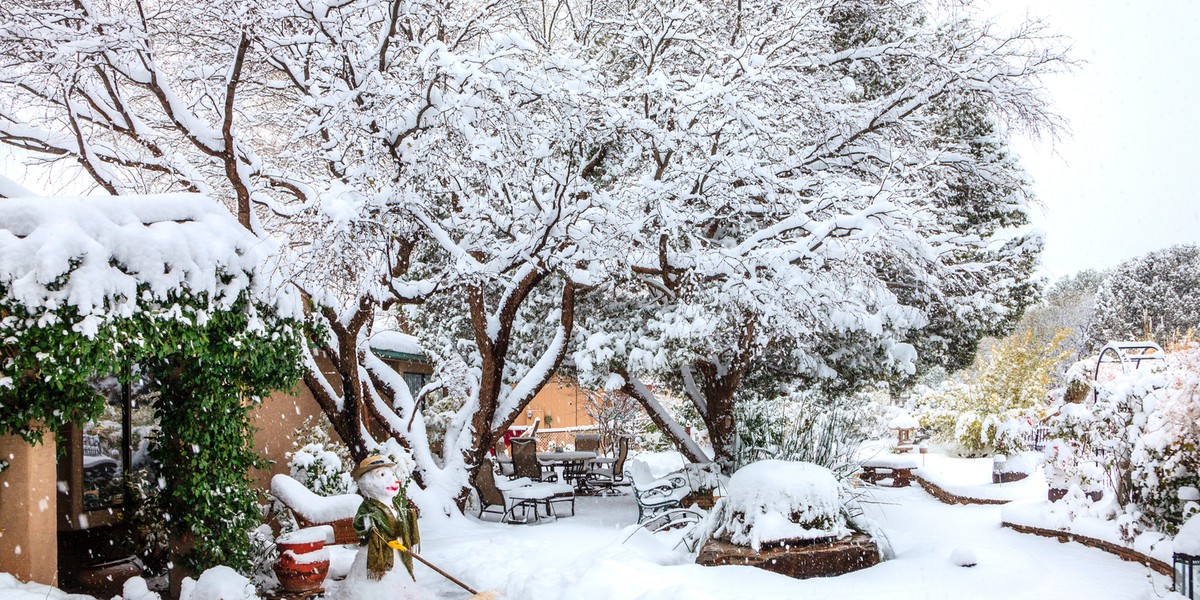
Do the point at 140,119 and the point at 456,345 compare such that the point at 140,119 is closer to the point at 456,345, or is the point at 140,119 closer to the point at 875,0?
the point at 456,345

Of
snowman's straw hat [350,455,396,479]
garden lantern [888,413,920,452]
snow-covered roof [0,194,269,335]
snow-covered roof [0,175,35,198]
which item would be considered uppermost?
snow-covered roof [0,175,35,198]

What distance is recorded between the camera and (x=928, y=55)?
11.1m

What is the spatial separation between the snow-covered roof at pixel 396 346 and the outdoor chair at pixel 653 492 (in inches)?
237

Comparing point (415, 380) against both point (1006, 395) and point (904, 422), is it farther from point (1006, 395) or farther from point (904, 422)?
point (904, 422)

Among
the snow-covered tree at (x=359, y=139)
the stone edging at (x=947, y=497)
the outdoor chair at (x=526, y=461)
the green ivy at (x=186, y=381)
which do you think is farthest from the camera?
the outdoor chair at (x=526, y=461)

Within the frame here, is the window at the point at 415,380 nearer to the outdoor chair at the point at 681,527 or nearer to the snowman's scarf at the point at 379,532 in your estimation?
the outdoor chair at the point at 681,527

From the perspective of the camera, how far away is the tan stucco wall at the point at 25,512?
595 cm

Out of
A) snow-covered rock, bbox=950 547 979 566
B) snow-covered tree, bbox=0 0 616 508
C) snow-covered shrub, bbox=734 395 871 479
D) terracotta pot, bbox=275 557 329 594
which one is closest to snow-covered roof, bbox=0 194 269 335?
snow-covered tree, bbox=0 0 616 508

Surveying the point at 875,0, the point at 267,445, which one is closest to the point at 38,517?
the point at 267,445

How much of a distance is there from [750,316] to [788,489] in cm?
382

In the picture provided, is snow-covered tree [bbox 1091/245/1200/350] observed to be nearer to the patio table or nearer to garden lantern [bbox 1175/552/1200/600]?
the patio table

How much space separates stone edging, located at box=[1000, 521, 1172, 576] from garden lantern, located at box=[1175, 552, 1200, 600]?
79 centimetres

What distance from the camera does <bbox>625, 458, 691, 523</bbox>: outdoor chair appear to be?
985 centimetres

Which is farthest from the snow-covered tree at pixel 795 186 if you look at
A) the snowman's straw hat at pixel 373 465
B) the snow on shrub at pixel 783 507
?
the snowman's straw hat at pixel 373 465
